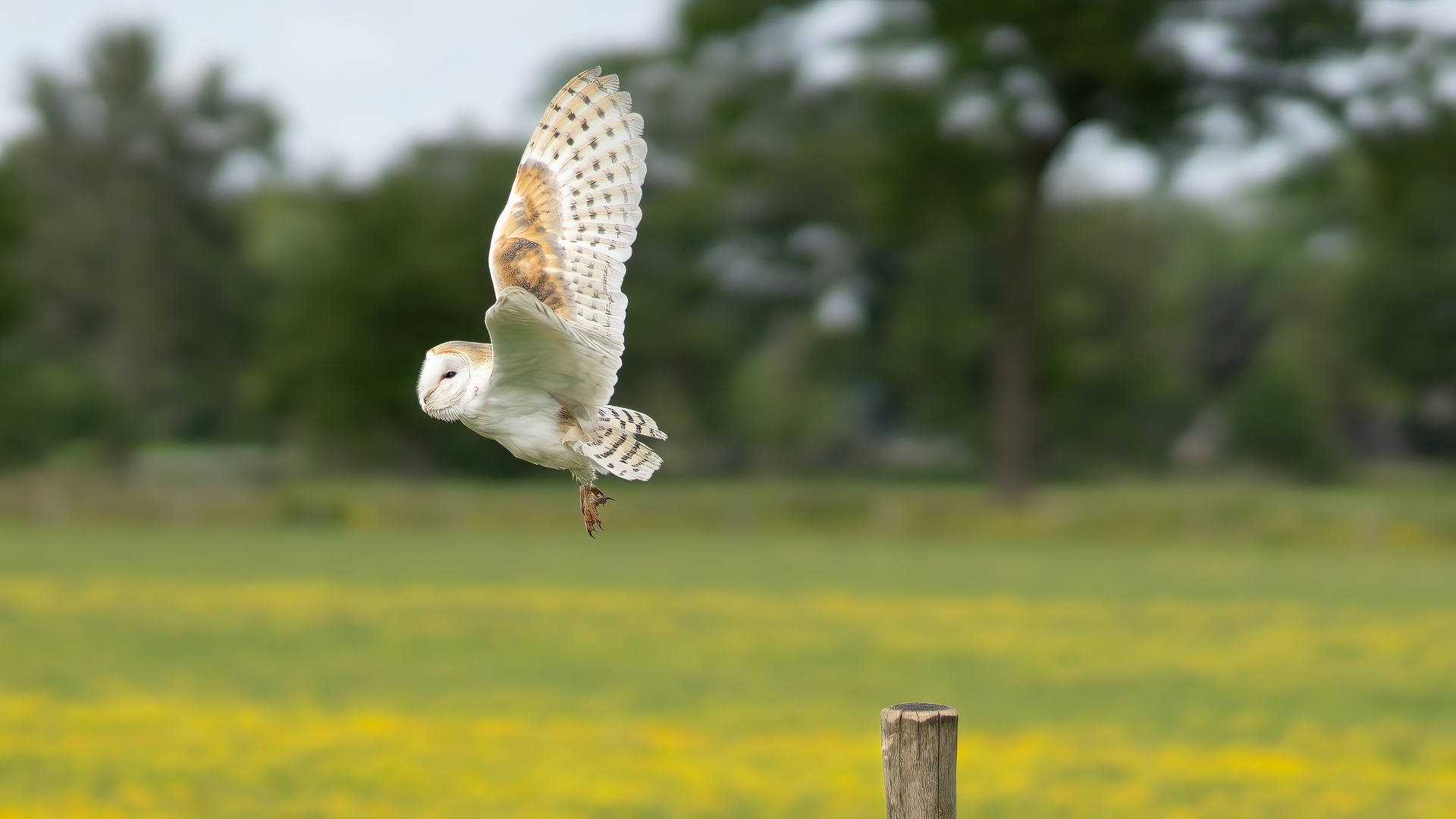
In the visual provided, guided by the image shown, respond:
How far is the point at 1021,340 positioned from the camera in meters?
38.6

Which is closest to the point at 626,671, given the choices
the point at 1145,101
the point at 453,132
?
the point at 1145,101

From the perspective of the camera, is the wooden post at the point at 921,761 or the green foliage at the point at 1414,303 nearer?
the wooden post at the point at 921,761

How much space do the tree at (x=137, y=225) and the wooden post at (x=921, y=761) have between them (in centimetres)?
7074

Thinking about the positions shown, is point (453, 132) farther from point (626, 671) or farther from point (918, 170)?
point (626, 671)

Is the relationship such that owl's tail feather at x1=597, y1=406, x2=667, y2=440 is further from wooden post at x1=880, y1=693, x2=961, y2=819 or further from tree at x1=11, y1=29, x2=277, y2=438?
tree at x1=11, y1=29, x2=277, y2=438

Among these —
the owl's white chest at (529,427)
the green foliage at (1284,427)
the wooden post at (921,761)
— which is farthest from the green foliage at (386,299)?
the green foliage at (1284,427)

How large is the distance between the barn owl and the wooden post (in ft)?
4.20

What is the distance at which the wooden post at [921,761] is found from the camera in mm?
3814

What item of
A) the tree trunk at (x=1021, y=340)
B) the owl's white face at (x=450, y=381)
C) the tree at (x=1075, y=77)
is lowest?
the owl's white face at (x=450, y=381)

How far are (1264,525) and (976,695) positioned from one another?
21348 millimetres

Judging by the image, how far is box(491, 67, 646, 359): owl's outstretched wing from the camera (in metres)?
2.71

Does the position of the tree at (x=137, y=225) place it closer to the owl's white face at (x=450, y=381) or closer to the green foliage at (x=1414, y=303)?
the green foliage at (x=1414, y=303)

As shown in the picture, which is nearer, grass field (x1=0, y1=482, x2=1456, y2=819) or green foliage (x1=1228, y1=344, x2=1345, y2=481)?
grass field (x1=0, y1=482, x2=1456, y2=819)

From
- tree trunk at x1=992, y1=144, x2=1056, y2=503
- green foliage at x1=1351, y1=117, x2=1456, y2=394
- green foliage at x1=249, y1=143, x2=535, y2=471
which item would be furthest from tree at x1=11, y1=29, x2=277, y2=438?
green foliage at x1=1351, y1=117, x2=1456, y2=394
